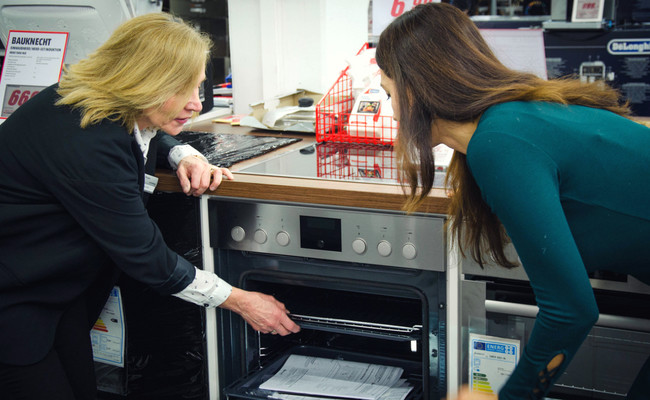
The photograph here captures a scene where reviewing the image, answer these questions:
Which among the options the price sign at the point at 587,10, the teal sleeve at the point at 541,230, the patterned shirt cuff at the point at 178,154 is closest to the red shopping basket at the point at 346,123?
the patterned shirt cuff at the point at 178,154

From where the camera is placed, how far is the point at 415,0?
225cm

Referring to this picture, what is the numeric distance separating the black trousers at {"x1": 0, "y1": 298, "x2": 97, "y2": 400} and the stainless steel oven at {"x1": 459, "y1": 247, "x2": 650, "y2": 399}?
85 cm

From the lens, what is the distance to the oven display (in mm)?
1558

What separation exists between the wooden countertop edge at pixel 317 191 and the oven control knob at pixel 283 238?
9cm

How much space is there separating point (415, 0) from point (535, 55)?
48 centimetres

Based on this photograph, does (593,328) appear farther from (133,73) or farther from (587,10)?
(587,10)

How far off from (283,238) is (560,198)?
76cm

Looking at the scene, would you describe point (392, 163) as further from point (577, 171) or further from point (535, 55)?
point (577, 171)

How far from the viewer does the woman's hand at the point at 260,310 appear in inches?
63.5

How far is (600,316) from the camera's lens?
141 centimetres

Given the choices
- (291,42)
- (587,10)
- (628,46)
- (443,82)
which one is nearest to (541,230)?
(443,82)

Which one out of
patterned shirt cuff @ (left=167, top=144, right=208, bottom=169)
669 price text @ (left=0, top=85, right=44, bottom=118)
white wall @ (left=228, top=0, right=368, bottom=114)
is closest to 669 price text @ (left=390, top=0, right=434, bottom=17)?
white wall @ (left=228, top=0, right=368, bottom=114)

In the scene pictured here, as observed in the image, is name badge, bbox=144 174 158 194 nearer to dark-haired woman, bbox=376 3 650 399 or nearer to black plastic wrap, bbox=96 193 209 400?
black plastic wrap, bbox=96 193 209 400

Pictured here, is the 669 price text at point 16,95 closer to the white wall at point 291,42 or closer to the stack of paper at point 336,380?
the white wall at point 291,42
